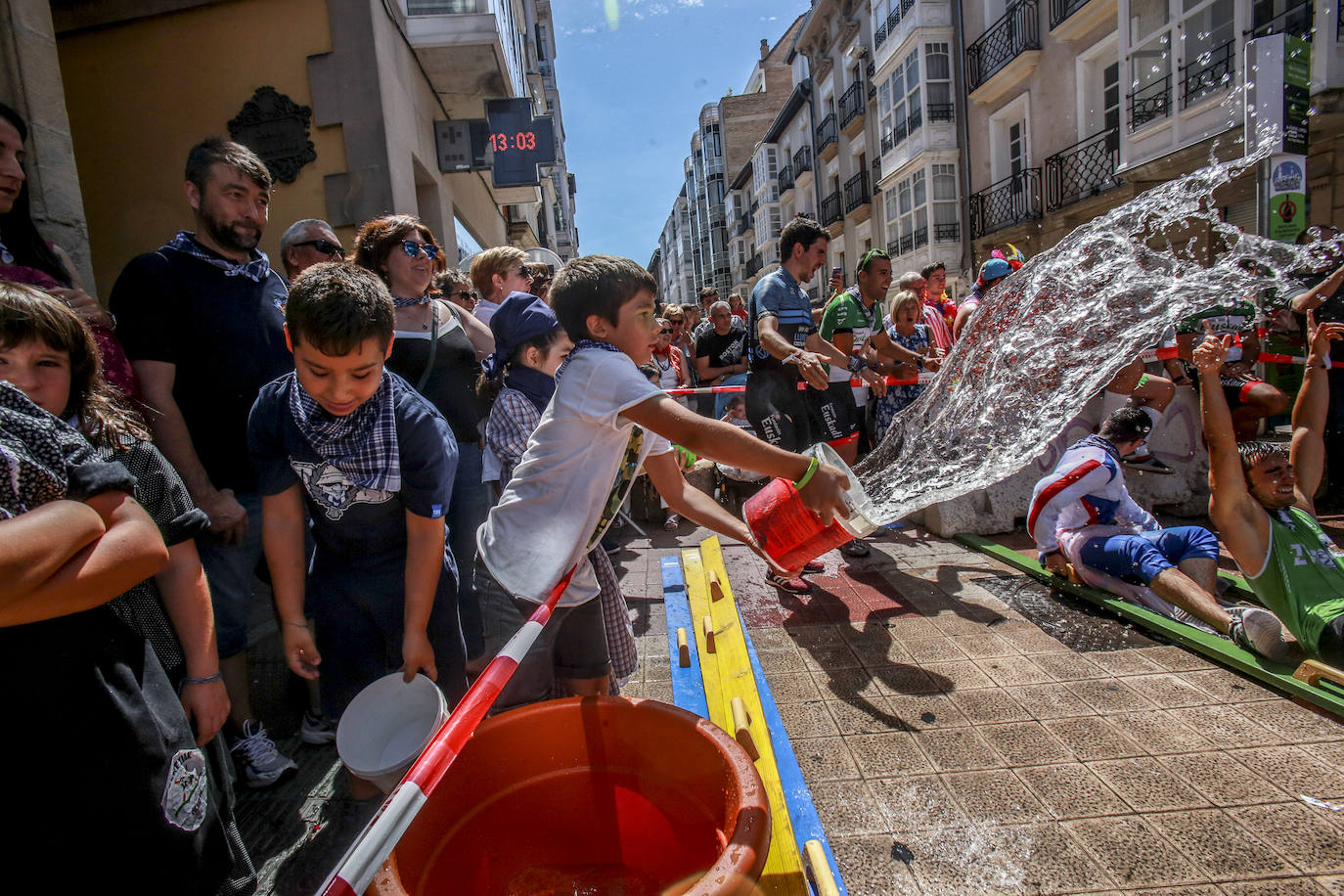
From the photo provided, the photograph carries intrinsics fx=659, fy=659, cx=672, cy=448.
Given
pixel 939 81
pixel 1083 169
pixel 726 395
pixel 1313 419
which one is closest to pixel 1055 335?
pixel 1313 419

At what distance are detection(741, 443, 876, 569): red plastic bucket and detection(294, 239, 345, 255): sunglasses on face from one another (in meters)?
2.74

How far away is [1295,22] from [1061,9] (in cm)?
638

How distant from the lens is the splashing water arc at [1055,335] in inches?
168

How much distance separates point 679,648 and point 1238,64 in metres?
14.0

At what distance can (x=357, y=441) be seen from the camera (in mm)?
2039

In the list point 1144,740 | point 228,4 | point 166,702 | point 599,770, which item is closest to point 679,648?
point 599,770

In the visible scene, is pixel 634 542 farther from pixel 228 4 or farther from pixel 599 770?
pixel 228 4

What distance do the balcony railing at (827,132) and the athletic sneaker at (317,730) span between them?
3157 centimetres

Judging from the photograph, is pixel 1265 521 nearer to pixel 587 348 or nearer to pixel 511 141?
pixel 587 348

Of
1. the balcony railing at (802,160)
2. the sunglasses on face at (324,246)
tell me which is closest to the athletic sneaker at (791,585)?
the sunglasses on face at (324,246)

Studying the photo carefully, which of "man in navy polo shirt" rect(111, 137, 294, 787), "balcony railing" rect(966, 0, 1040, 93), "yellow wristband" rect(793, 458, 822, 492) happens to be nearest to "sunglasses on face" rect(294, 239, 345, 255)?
"man in navy polo shirt" rect(111, 137, 294, 787)

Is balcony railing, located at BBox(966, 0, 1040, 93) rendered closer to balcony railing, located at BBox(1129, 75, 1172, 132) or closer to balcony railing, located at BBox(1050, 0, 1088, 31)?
balcony railing, located at BBox(1050, 0, 1088, 31)

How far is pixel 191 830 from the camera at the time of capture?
57.2 inches

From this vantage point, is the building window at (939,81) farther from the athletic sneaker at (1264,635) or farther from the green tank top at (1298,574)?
the athletic sneaker at (1264,635)
